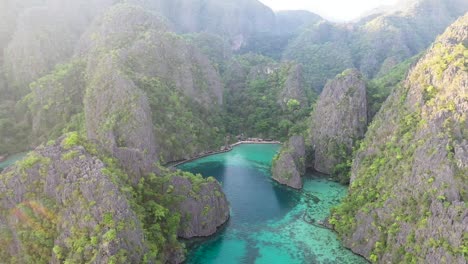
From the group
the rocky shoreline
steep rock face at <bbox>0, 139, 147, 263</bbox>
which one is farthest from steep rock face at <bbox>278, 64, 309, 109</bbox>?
steep rock face at <bbox>0, 139, 147, 263</bbox>

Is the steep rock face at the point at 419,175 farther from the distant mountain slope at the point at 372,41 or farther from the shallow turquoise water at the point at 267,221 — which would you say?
the distant mountain slope at the point at 372,41

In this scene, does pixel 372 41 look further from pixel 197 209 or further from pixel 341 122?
pixel 197 209

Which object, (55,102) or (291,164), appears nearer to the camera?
(291,164)

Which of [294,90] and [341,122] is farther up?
[294,90]

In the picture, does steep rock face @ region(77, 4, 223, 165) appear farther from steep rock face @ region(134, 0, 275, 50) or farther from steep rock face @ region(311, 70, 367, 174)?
steep rock face @ region(134, 0, 275, 50)

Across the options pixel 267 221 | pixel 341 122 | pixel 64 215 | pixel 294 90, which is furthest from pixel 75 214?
pixel 294 90

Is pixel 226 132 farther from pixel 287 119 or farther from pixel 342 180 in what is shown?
pixel 342 180
